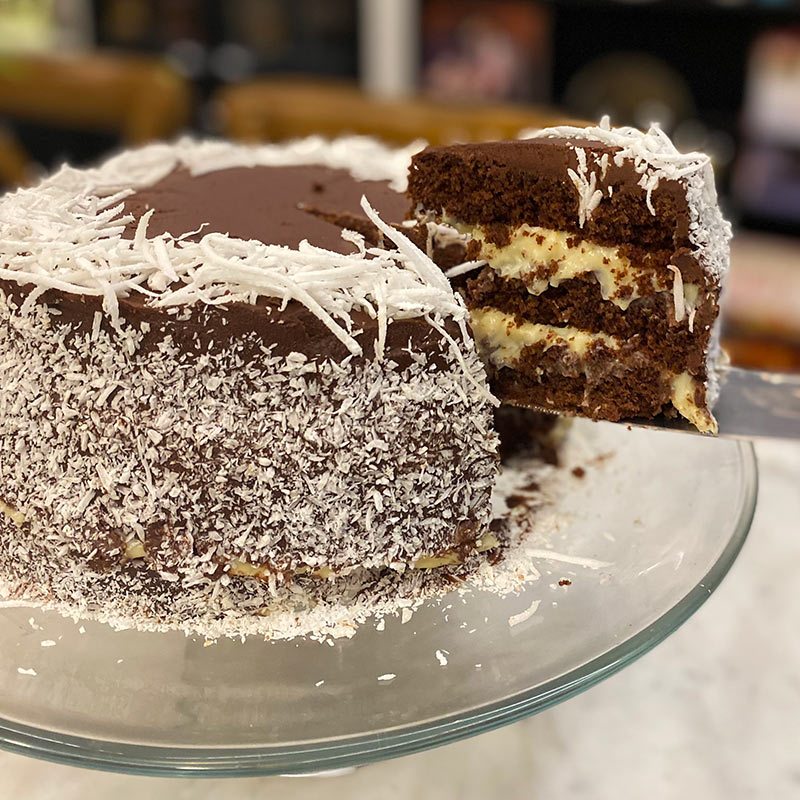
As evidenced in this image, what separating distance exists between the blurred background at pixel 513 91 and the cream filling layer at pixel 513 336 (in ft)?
5.18

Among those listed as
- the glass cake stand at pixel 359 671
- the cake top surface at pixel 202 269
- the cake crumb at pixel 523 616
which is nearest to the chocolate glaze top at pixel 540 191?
the cake top surface at pixel 202 269

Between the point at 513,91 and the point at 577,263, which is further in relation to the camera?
the point at 513,91

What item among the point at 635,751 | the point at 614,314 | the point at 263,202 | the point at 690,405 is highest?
the point at 263,202

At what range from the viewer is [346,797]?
1218mm

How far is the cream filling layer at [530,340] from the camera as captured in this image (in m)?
1.52

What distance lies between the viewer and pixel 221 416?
1.22 m

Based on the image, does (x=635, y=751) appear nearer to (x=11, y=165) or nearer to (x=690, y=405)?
(x=690, y=405)

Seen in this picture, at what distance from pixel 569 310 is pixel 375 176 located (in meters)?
0.56

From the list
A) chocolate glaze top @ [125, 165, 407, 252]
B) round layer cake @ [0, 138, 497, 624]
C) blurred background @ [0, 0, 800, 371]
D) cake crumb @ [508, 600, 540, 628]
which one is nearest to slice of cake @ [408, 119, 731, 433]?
chocolate glaze top @ [125, 165, 407, 252]

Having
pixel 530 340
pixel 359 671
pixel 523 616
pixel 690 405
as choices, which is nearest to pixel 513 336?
pixel 530 340

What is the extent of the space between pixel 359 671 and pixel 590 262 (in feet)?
2.43

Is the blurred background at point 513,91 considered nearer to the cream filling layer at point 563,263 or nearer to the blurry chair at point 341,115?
the blurry chair at point 341,115

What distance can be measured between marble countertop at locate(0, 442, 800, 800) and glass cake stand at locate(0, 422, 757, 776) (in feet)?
0.53

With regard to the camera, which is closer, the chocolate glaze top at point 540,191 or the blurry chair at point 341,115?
the chocolate glaze top at point 540,191
